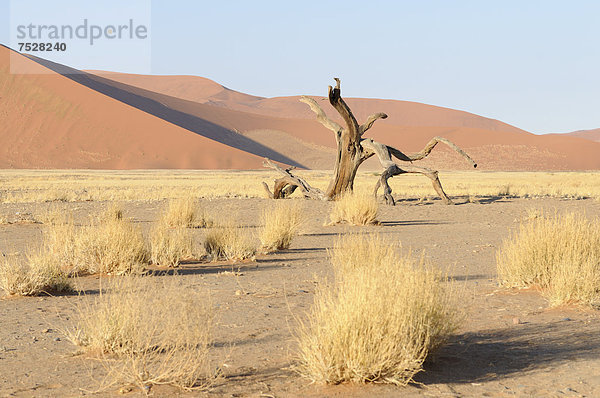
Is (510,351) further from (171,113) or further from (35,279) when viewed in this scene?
(171,113)

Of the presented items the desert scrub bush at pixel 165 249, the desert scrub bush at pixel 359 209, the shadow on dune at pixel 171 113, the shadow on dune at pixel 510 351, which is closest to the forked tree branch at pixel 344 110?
the desert scrub bush at pixel 359 209

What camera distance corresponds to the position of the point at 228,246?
12.3m

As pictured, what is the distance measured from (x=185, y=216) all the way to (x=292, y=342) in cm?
1122

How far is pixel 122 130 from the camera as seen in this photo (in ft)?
307

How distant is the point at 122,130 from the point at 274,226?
8365 centimetres

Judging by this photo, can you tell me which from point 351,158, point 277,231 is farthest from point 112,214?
point 351,158

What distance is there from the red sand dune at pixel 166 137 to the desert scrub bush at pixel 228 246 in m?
75.2

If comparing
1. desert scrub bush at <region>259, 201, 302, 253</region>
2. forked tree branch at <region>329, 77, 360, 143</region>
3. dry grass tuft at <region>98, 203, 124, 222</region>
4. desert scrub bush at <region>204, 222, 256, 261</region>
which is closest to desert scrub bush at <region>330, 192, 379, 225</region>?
forked tree branch at <region>329, 77, 360, 143</region>

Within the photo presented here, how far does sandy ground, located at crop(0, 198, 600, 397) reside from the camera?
16.9 ft

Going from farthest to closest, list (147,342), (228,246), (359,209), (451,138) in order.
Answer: (451,138) → (359,209) → (228,246) → (147,342)

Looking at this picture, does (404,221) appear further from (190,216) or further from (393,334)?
(393,334)

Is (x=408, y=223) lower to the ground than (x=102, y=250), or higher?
lower

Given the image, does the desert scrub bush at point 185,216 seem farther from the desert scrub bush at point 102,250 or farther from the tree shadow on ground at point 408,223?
the desert scrub bush at point 102,250

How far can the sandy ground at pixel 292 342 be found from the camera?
5152 mm
